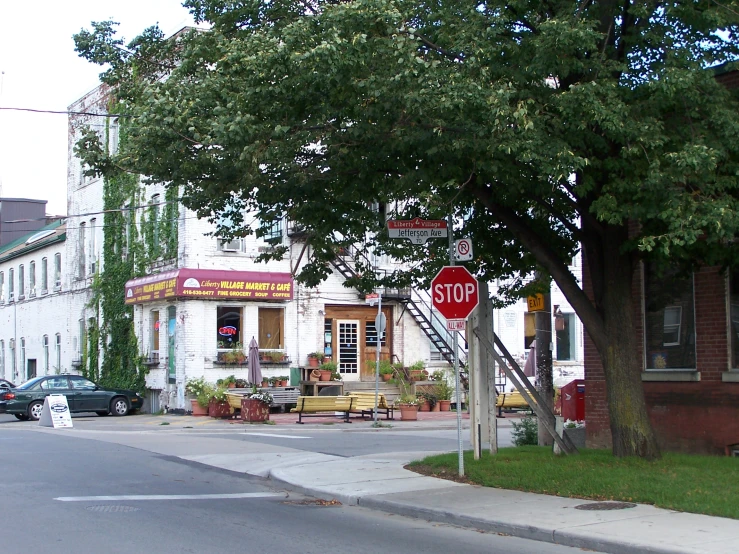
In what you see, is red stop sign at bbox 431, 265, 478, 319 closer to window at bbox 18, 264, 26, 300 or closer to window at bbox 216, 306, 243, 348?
window at bbox 216, 306, 243, 348

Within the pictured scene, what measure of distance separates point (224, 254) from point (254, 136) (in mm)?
20956

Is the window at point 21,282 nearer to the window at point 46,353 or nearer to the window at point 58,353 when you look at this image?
the window at point 46,353

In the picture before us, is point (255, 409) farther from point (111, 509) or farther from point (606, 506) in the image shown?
point (606, 506)

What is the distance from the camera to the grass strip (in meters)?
10.3

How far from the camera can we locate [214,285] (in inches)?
1215

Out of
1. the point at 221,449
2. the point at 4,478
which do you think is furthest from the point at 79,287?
the point at 4,478

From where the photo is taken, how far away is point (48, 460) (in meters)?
15.9

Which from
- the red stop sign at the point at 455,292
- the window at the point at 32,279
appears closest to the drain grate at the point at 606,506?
the red stop sign at the point at 455,292

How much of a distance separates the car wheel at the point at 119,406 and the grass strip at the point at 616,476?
19497mm

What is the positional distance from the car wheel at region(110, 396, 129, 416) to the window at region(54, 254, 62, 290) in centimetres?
1104

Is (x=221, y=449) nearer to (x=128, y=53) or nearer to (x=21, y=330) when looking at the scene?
(x=128, y=53)

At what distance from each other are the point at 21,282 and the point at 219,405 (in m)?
20.2

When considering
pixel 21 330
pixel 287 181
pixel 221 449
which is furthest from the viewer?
pixel 21 330

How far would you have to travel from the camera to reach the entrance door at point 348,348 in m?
33.9
